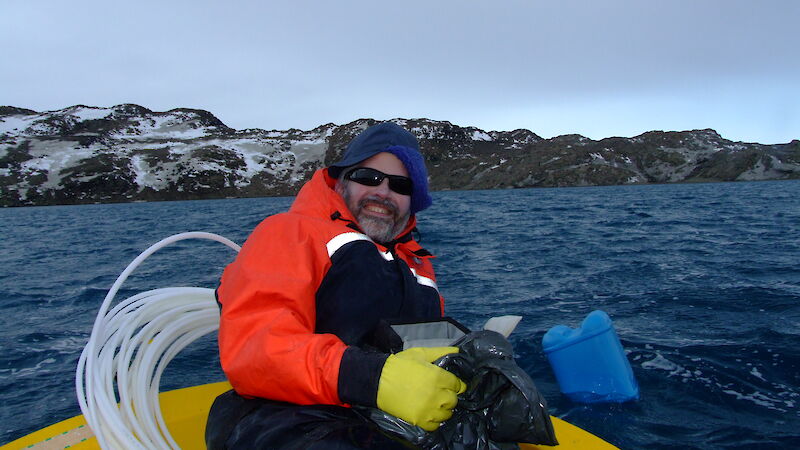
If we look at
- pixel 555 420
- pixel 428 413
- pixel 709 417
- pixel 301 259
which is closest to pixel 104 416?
pixel 301 259

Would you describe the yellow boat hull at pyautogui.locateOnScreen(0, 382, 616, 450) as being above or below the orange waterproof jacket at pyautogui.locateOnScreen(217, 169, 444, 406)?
below

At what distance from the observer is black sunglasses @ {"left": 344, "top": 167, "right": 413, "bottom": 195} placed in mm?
3646

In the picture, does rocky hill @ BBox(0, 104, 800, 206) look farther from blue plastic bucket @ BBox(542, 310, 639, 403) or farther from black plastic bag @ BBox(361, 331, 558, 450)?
black plastic bag @ BBox(361, 331, 558, 450)

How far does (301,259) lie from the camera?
2807 millimetres

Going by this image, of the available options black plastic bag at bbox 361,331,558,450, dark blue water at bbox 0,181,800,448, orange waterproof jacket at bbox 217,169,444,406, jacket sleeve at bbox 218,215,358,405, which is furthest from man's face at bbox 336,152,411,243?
dark blue water at bbox 0,181,800,448

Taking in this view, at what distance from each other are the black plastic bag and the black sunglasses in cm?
145

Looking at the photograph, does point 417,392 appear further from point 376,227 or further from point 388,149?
point 388,149

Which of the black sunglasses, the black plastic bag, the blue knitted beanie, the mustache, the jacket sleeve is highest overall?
the blue knitted beanie

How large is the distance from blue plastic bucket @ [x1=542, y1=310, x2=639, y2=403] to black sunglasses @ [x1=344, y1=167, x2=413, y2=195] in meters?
2.06

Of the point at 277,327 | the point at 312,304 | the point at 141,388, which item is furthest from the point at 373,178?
the point at 141,388

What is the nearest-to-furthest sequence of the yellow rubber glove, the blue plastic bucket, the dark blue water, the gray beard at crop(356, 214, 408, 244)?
the yellow rubber glove < the gray beard at crop(356, 214, 408, 244) < the blue plastic bucket < the dark blue water

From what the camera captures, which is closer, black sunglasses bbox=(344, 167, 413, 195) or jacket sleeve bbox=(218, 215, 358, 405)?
jacket sleeve bbox=(218, 215, 358, 405)

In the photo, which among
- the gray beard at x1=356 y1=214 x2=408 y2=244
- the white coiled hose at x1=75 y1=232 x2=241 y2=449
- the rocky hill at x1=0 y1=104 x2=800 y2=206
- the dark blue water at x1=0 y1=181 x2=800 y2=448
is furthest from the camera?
the rocky hill at x1=0 y1=104 x2=800 y2=206

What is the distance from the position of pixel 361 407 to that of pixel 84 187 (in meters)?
152
